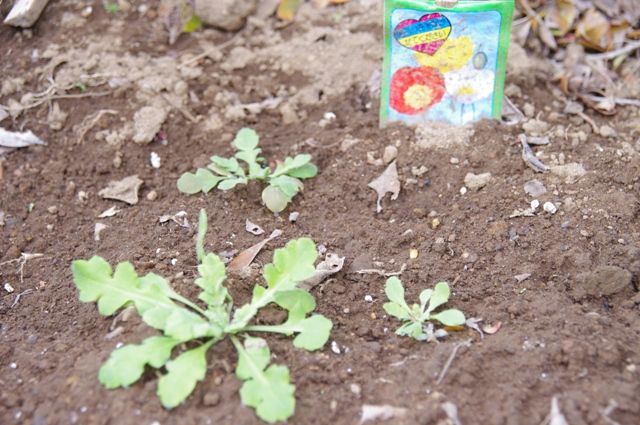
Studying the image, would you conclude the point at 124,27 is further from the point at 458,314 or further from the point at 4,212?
the point at 458,314

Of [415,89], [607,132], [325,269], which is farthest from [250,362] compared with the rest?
[607,132]

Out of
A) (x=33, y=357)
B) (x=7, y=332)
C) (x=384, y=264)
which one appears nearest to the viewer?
(x=33, y=357)

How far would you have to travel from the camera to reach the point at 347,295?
233cm

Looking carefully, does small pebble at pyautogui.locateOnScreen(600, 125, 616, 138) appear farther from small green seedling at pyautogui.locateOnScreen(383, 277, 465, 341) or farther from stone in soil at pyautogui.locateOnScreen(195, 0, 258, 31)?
stone in soil at pyautogui.locateOnScreen(195, 0, 258, 31)

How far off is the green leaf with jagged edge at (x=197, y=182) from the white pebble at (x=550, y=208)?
1236mm

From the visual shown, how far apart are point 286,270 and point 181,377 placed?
1.51ft

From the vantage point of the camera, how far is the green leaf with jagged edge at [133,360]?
1871 millimetres

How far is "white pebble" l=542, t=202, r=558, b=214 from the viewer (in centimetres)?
251

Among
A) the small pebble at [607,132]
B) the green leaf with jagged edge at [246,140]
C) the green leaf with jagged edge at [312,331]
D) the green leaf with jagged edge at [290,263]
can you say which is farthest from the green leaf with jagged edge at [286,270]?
the small pebble at [607,132]

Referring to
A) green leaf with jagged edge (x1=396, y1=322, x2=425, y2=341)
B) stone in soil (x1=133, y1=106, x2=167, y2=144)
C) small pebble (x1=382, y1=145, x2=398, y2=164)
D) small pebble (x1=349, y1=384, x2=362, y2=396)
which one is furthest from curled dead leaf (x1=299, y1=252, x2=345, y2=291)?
stone in soil (x1=133, y1=106, x2=167, y2=144)

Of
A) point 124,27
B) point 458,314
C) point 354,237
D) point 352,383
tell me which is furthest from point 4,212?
point 458,314

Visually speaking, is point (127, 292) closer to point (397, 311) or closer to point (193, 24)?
point (397, 311)

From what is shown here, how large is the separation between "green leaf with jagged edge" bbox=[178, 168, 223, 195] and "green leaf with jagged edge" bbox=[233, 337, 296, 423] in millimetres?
913

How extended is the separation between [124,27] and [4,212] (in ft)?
3.72
